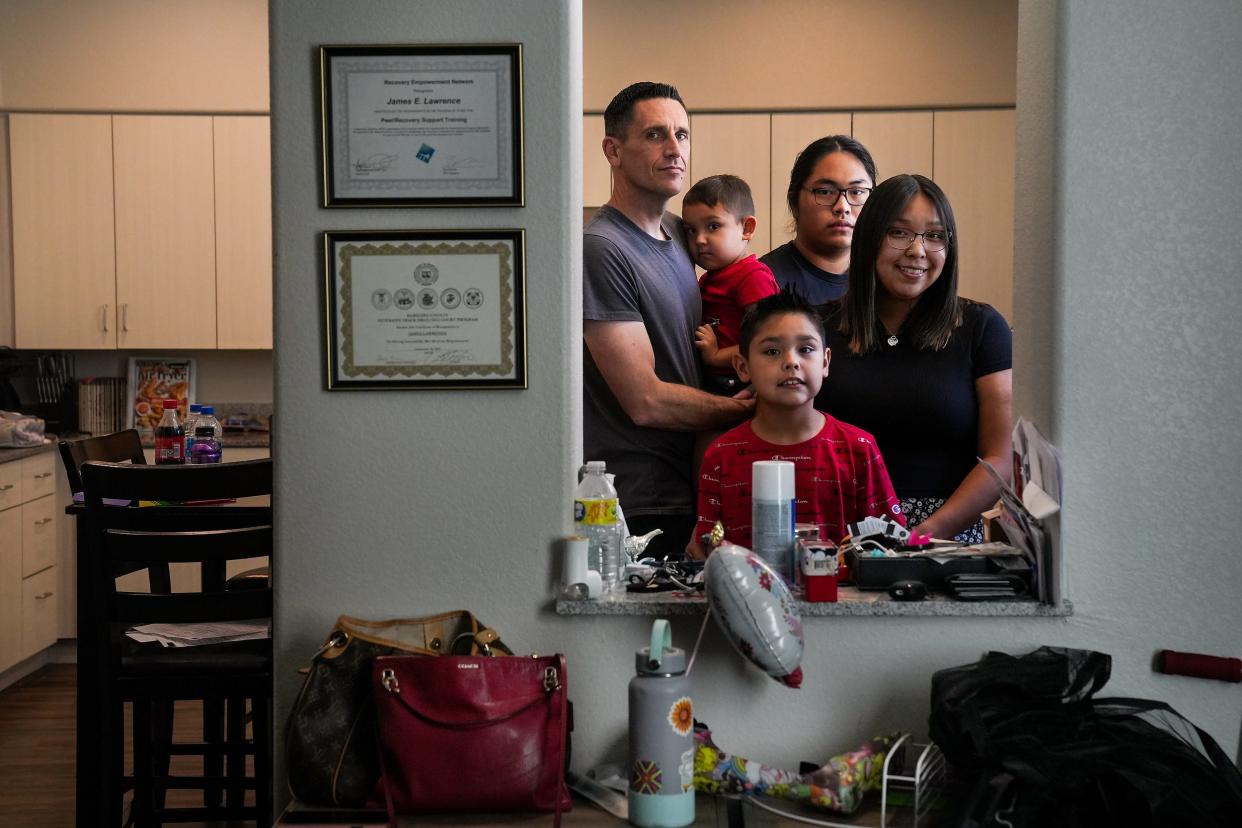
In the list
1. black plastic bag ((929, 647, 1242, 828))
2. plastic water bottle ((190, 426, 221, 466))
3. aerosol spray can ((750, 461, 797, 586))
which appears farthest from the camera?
plastic water bottle ((190, 426, 221, 466))

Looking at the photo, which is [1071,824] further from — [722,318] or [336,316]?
[722,318]

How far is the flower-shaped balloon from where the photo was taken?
6.20 ft

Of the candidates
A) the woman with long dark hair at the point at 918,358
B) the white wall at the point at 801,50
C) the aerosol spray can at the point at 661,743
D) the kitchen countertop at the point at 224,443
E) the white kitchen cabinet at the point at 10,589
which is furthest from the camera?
the white wall at the point at 801,50

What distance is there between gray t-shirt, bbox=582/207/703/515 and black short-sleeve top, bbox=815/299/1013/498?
1.29 ft

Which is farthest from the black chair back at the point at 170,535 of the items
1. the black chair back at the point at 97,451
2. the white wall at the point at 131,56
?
the white wall at the point at 131,56

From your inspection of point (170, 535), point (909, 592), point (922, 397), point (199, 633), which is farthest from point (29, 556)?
point (909, 592)

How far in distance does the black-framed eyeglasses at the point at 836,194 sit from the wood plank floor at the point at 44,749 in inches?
89.6

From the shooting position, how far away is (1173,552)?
2039mm

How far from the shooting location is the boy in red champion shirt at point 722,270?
310cm

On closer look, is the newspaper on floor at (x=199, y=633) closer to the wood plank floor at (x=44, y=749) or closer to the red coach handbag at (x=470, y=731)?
the wood plank floor at (x=44, y=749)

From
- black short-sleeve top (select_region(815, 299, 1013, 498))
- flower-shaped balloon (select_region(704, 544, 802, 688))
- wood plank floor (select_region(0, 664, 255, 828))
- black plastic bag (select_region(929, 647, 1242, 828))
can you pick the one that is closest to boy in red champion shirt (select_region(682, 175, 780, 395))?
black short-sleeve top (select_region(815, 299, 1013, 498))

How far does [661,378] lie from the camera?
9.89 feet

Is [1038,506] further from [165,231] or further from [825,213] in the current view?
[165,231]

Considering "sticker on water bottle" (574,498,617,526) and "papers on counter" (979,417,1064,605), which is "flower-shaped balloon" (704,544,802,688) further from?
"papers on counter" (979,417,1064,605)
